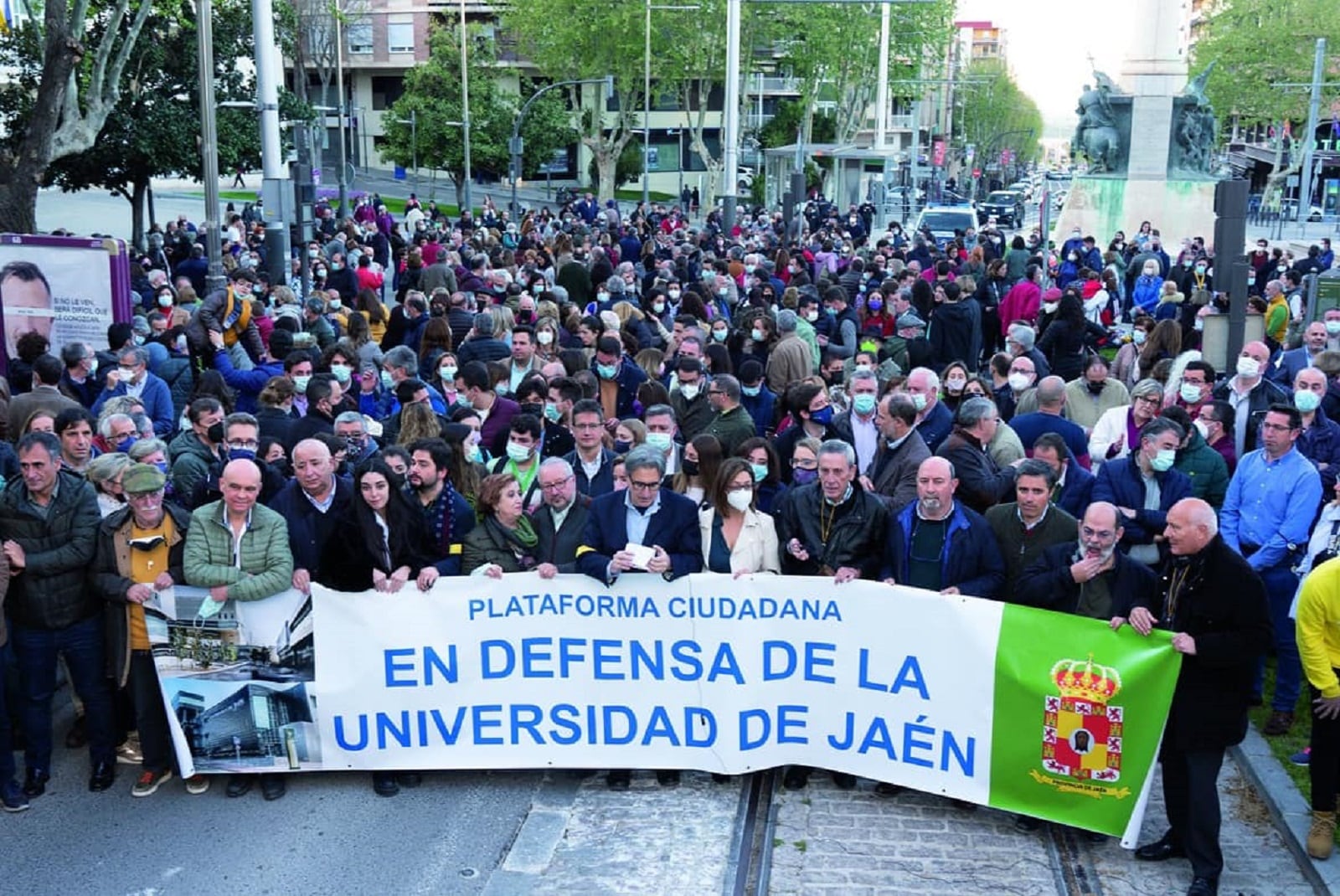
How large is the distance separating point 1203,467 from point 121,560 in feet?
19.7

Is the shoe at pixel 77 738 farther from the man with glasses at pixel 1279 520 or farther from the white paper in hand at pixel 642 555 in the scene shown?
the man with glasses at pixel 1279 520

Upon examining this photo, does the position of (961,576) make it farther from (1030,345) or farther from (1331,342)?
(1331,342)

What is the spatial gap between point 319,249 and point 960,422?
15889mm

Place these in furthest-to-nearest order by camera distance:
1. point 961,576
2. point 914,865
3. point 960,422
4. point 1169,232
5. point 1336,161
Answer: point 1336,161, point 1169,232, point 960,422, point 961,576, point 914,865

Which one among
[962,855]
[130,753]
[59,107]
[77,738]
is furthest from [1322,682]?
[59,107]

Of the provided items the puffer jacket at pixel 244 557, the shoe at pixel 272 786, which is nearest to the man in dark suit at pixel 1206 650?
the puffer jacket at pixel 244 557

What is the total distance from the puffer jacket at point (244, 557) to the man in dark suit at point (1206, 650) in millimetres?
4038

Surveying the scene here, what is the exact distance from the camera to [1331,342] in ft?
45.1

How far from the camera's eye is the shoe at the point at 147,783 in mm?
7559

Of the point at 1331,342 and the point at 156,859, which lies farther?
the point at 1331,342

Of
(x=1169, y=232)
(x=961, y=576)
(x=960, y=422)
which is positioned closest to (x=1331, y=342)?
(x=960, y=422)

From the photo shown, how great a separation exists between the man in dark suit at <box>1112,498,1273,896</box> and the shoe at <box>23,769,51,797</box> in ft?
17.7

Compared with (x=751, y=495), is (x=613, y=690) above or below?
below

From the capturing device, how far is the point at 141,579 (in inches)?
290
